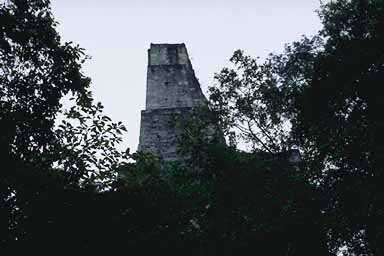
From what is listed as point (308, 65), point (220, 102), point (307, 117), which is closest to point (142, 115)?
point (220, 102)

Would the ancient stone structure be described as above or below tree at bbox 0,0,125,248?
above

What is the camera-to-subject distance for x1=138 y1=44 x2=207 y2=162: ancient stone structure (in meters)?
18.8

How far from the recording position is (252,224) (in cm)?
904

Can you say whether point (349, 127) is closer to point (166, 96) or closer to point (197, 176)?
point (197, 176)

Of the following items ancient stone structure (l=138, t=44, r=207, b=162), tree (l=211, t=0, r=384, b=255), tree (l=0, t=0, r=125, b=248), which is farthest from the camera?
ancient stone structure (l=138, t=44, r=207, b=162)

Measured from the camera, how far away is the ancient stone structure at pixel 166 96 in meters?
18.8

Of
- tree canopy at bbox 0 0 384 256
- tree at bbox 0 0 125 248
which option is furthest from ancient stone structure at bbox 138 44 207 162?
tree at bbox 0 0 125 248

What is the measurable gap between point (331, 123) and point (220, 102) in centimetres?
514

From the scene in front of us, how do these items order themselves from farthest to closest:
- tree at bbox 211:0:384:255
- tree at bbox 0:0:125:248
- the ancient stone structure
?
the ancient stone structure
tree at bbox 211:0:384:255
tree at bbox 0:0:125:248

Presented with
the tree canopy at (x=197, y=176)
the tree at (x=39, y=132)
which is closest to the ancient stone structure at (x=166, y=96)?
the tree canopy at (x=197, y=176)

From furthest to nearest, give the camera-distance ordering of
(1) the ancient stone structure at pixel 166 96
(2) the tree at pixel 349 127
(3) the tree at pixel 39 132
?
(1) the ancient stone structure at pixel 166 96, (2) the tree at pixel 349 127, (3) the tree at pixel 39 132

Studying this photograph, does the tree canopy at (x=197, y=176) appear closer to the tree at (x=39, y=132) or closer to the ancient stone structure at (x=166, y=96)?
the tree at (x=39, y=132)

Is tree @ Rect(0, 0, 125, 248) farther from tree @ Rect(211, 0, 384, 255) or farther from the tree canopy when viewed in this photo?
tree @ Rect(211, 0, 384, 255)

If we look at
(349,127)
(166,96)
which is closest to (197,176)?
(349,127)
